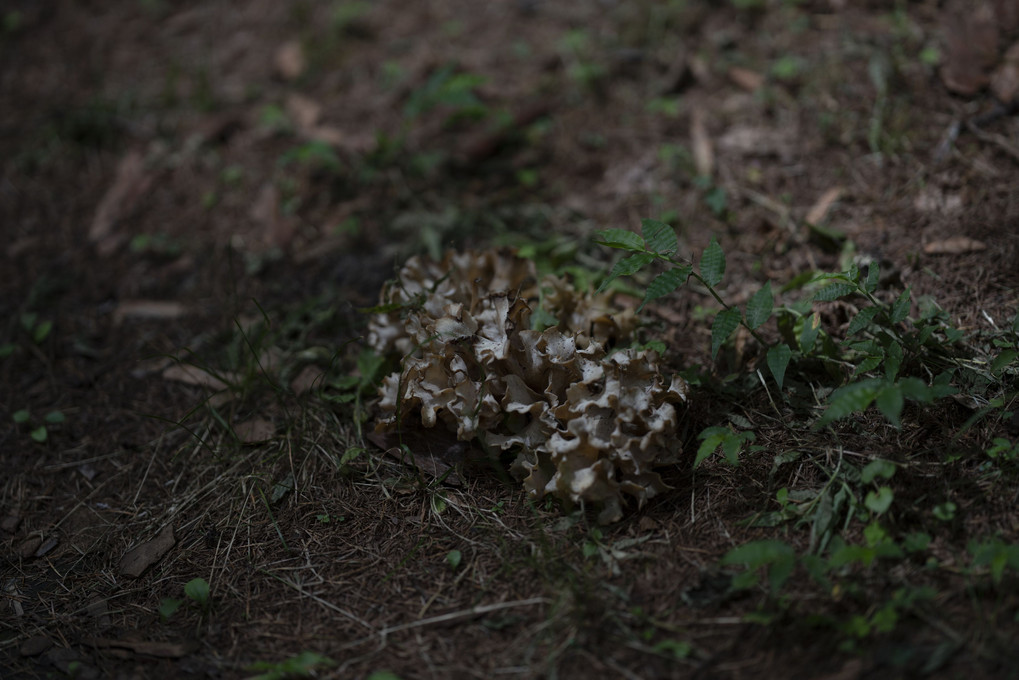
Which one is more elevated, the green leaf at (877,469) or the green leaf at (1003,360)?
the green leaf at (1003,360)

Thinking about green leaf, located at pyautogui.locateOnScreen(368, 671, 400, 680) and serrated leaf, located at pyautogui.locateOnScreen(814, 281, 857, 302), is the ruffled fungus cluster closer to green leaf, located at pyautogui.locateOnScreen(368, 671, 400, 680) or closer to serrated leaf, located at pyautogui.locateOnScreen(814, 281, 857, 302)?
serrated leaf, located at pyautogui.locateOnScreen(814, 281, 857, 302)

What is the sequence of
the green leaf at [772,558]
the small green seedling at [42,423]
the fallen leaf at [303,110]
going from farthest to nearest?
the fallen leaf at [303,110], the small green seedling at [42,423], the green leaf at [772,558]

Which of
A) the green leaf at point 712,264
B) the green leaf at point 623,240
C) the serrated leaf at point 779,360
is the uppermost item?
the green leaf at point 623,240

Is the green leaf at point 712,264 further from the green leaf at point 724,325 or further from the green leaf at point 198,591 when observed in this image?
the green leaf at point 198,591

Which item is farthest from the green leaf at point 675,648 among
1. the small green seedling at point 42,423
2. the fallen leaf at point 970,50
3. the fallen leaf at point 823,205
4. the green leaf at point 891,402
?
the fallen leaf at point 970,50

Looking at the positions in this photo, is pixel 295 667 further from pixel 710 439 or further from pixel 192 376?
pixel 192 376

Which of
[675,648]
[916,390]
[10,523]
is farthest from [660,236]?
[10,523]

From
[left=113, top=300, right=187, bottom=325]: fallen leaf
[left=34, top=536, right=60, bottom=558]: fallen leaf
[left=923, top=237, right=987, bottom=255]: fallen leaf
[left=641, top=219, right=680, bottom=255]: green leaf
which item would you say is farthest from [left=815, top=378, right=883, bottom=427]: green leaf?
[left=113, top=300, right=187, bottom=325]: fallen leaf

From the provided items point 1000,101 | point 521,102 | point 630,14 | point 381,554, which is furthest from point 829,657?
point 630,14
